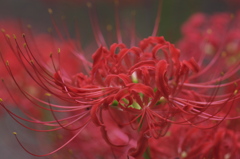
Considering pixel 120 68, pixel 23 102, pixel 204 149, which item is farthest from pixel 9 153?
pixel 204 149

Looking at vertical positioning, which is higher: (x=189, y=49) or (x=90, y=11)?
(x=90, y=11)

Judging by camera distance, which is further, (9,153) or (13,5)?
(13,5)

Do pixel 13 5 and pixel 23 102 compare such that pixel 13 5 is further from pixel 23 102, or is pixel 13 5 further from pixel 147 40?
pixel 147 40

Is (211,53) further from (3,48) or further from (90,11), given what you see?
(90,11)

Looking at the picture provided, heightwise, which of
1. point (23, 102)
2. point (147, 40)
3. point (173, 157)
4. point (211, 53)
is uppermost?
point (147, 40)

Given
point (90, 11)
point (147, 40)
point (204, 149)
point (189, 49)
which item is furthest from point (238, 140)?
point (90, 11)

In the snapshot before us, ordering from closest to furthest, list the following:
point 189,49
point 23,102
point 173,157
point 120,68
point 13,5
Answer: point 120,68, point 173,157, point 23,102, point 189,49, point 13,5

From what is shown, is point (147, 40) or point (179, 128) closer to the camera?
point (147, 40)

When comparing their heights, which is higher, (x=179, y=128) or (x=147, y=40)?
(x=147, y=40)

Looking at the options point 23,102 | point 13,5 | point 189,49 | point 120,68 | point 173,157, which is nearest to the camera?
point 120,68
